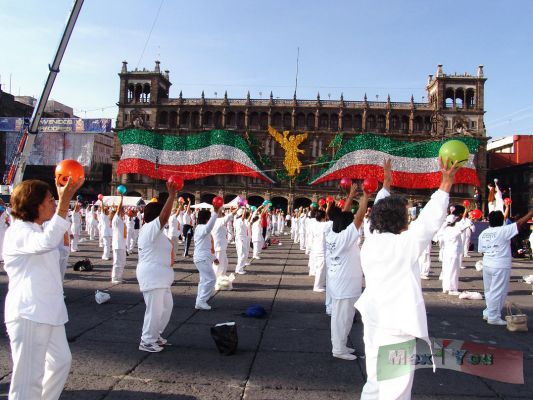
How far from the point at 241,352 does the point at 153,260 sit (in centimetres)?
142

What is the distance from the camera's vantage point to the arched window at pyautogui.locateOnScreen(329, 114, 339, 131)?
49150 mm

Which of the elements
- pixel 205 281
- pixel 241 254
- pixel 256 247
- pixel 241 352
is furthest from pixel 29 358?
pixel 256 247

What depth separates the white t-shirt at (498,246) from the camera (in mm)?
6750

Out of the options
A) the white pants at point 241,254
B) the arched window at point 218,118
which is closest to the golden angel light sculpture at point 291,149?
the arched window at point 218,118

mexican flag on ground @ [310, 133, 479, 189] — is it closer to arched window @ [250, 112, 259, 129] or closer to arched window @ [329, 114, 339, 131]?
arched window @ [329, 114, 339, 131]

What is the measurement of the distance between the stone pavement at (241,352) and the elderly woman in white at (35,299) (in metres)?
0.96

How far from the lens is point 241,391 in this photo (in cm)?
395

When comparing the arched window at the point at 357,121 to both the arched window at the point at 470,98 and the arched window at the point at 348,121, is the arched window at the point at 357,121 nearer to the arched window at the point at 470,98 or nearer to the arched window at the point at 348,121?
the arched window at the point at 348,121

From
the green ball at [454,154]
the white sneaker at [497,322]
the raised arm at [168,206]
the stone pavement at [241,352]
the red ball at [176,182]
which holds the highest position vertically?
the green ball at [454,154]

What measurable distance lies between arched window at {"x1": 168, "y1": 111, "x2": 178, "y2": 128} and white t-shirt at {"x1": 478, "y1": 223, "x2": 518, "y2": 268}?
4565cm

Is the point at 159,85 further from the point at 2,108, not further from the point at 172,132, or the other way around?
the point at 2,108

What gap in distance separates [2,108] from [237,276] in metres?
45.9

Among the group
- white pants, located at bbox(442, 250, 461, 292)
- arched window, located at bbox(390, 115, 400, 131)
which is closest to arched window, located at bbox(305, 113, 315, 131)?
arched window, located at bbox(390, 115, 400, 131)

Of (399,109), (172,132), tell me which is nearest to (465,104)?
(399,109)
